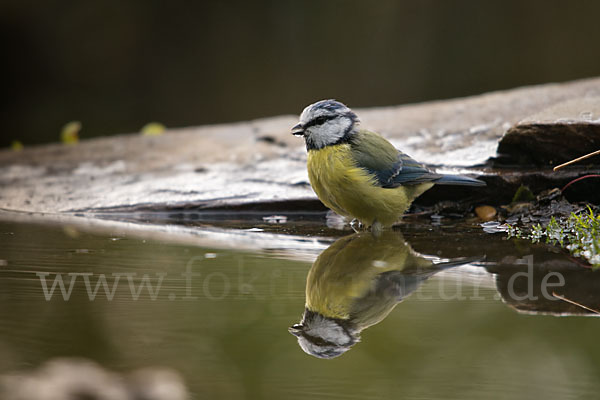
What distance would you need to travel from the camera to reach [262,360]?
1455 millimetres

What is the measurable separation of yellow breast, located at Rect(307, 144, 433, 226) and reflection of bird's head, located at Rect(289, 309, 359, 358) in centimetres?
129

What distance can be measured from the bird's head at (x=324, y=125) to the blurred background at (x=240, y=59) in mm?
4654

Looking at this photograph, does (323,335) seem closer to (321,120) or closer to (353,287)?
(353,287)

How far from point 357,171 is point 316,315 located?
1.34 m

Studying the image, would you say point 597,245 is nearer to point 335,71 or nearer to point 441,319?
point 441,319

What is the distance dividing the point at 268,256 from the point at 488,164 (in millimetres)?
1637

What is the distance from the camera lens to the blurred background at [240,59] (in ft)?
24.5

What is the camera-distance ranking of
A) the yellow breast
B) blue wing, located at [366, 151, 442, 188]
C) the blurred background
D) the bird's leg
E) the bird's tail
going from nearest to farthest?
the yellow breast → blue wing, located at [366, 151, 442, 188] → the bird's tail → the bird's leg → the blurred background

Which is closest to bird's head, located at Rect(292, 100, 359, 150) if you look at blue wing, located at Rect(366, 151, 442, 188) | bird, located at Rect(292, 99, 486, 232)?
bird, located at Rect(292, 99, 486, 232)

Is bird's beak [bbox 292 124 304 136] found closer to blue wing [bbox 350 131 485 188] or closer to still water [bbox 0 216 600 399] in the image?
blue wing [bbox 350 131 485 188]

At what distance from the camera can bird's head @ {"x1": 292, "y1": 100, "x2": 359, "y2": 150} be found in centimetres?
317

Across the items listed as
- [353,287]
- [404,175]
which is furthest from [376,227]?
[353,287]

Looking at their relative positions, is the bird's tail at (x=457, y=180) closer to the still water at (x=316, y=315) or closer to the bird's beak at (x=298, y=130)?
the still water at (x=316, y=315)

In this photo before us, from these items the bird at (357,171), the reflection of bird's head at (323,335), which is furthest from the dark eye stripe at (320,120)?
the reflection of bird's head at (323,335)
